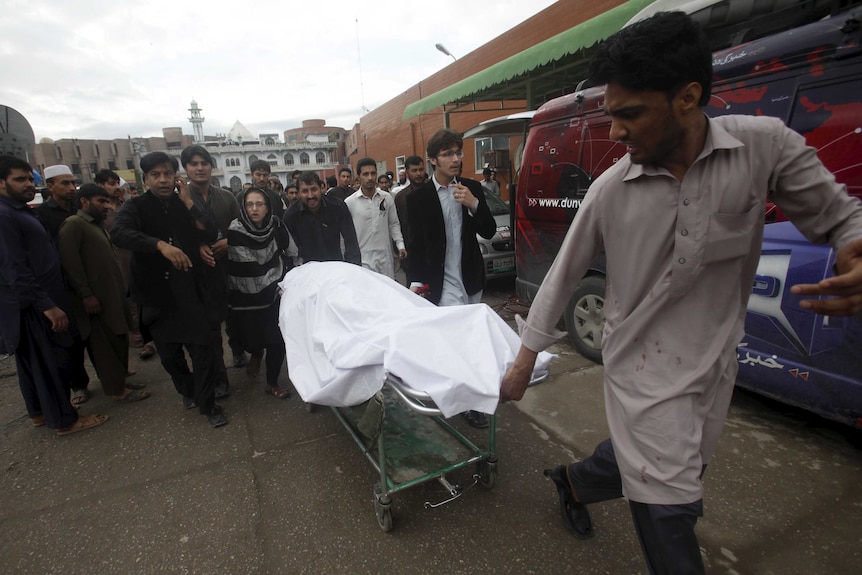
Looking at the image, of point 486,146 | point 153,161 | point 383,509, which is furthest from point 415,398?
point 486,146

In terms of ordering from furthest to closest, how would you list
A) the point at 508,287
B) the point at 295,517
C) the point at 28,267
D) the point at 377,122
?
the point at 377,122 < the point at 508,287 < the point at 28,267 < the point at 295,517

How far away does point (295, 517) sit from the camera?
7.81ft

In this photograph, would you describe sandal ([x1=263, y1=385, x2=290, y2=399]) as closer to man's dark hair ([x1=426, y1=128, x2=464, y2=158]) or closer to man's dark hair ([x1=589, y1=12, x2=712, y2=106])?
man's dark hair ([x1=426, y1=128, x2=464, y2=158])

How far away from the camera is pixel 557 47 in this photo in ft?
20.6

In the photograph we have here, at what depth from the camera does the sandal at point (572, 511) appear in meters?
Result: 2.10

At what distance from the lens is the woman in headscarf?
3.50 m

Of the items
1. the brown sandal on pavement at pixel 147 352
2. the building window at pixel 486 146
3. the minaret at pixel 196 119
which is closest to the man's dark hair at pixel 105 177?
the brown sandal on pavement at pixel 147 352

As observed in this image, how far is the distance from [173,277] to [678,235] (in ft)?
10.6

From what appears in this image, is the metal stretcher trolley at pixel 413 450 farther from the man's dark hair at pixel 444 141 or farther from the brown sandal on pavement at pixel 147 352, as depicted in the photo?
the brown sandal on pavement at pixel 147 352

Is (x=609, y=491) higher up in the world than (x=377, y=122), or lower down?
lower down

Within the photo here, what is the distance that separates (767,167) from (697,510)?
99cm

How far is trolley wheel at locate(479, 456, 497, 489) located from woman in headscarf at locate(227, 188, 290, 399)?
192cm

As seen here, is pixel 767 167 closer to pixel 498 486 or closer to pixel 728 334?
pixel 728 334

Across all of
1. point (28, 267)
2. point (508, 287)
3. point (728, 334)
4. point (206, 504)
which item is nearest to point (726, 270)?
point (728, 334)
